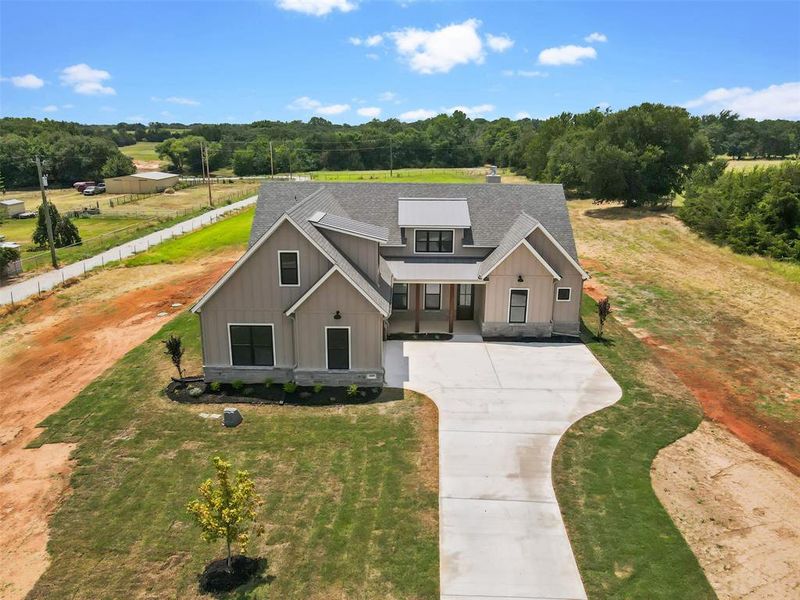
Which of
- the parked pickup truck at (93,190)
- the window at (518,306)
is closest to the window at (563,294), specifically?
the window at (518,306)

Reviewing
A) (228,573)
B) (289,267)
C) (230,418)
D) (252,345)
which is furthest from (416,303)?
(228,573)

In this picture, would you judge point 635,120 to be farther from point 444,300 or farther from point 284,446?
point 284,446

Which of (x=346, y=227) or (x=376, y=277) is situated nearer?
(x=346, y=227)

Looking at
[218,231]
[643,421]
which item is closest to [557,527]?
[643,421]

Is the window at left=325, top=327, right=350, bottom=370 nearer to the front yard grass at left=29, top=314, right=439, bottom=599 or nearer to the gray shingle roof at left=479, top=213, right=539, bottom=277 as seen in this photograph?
the front yard grass at left=29, top=314, right=439, bottom=599

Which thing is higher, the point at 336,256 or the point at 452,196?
the point at 452,196

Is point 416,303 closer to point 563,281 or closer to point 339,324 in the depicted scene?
point 339,324

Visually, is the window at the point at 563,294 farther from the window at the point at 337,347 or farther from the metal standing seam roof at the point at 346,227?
the window at the point at 337,347
